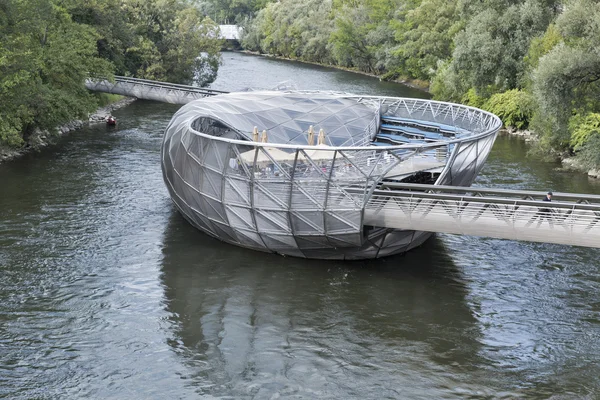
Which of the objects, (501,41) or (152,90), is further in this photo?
(152,90)

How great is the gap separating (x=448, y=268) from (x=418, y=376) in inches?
330

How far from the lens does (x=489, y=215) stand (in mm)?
25234

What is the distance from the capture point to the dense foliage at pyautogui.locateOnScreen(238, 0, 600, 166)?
4294cm

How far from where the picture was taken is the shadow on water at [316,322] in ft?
67.6

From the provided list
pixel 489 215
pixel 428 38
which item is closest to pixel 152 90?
pixel 428 38

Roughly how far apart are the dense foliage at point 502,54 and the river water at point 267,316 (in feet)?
52.5

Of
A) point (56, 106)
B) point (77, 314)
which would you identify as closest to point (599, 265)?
point (77, 314)

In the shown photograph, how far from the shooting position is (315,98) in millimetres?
37906

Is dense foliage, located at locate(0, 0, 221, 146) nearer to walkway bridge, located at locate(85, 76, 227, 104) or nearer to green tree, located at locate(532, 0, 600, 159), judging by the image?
walkway bridge, located at locate(85, 76, 227, 104)

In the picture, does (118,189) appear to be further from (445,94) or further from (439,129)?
(445,94)

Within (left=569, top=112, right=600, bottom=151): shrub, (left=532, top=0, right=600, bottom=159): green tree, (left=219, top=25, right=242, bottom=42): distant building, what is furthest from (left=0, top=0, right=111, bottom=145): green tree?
(left=219, top=25, right=242, bottom=42): distant building

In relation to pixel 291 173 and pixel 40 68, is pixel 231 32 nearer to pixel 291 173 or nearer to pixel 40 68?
pixel 40 68

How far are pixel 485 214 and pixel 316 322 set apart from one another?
708 cm

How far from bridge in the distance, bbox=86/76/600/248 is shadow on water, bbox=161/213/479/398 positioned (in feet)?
8.21
